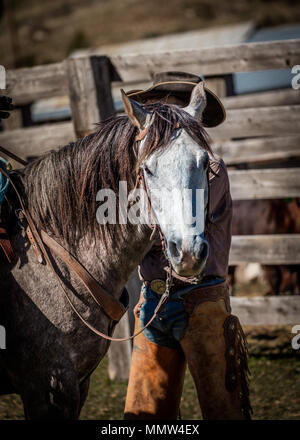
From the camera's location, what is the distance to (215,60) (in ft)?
13.3

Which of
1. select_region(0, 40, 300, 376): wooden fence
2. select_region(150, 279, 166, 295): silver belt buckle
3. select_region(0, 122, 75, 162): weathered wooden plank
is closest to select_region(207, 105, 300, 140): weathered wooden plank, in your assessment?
select_region(0, 40, 300, 376): wooden fence

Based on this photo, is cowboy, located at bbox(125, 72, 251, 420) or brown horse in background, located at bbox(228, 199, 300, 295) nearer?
cowboy, located at bbox(125, 72, 251, 420)

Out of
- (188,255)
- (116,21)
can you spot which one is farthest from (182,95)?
(116,21)

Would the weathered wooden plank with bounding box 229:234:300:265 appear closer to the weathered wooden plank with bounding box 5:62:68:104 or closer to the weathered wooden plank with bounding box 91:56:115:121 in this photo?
the weathered wooden plank with bounding box 91:56:115:121

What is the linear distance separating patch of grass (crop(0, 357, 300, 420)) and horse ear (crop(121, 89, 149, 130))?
241 cm

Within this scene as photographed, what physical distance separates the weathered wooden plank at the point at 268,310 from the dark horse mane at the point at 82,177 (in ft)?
7.62

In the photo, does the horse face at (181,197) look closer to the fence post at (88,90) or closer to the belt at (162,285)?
the belt at (162,285)

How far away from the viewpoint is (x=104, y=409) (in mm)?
3885

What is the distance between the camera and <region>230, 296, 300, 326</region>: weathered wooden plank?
4.23m

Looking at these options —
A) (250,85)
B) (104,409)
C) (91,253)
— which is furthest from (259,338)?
(250,85)

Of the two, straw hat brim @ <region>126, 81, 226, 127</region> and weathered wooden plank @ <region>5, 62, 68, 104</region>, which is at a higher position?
weathered wooden plank @ <region>5, 62, 68, 104</region>

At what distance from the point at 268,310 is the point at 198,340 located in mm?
2042

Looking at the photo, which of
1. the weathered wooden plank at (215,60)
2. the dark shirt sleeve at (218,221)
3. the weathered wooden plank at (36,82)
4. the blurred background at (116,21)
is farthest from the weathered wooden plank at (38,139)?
the blurred background at (116,21)

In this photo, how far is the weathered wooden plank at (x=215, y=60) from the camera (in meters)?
3.94
